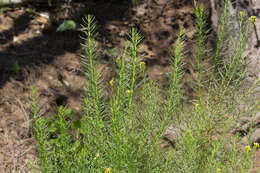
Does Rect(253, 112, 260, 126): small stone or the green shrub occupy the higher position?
the green shrub

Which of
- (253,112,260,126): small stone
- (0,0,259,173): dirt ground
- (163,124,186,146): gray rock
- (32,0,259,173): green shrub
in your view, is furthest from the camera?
(0,0,259,173): dirt ground

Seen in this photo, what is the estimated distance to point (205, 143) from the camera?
1.92 m

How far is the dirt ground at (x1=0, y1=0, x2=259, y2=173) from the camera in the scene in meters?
3.27

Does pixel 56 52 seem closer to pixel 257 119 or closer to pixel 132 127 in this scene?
pixel 257 119

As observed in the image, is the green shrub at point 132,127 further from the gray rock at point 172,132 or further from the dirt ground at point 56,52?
the dirt ground at point 56,52

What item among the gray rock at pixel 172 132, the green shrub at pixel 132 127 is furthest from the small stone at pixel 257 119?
the green shrub at pixel 132 127

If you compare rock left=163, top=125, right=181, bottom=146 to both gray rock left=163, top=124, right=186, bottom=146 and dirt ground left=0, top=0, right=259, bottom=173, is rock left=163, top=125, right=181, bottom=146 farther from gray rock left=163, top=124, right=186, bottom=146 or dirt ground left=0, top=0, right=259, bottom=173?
dirt ground left=0, top=0, right=259, bottom=173

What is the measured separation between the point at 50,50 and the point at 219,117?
3.12 metres

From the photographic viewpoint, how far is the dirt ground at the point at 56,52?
10.7 ft

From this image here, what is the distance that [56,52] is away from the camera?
14.5ft

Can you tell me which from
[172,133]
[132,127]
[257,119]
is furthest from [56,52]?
[132,127]

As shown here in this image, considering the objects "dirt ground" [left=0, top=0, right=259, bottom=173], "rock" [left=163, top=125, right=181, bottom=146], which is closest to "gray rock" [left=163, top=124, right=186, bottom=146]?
"rock" [left=163, top=125, right=181, bottom=146]

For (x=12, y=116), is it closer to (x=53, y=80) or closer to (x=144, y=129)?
(x=53, y=80)

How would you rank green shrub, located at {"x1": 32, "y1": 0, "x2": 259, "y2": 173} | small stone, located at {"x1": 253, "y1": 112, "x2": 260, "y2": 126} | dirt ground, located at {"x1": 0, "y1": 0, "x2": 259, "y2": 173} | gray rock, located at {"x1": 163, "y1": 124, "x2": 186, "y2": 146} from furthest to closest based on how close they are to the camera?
1. dirt ground, located at {"x1": 0, "y1": 0, "x2": 259, "y2": 173}
2. small stone, located at {"x1": 253, "y1": 112, "x2": 260, "y2": 126}
3. gray rock, located at {"x1": 163, "y1": 124, "x2": 186, "y2": 146}
4. green shrub, located at {"x1": 32, "y1": 0, "x2": 259, "y2": 173}
